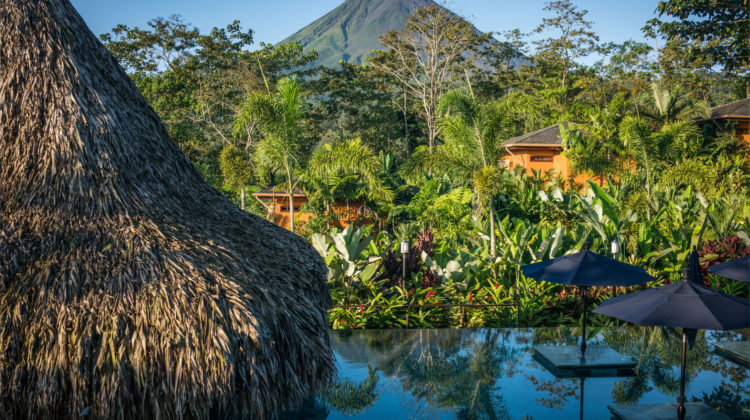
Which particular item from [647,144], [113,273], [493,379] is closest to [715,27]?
[647,144]

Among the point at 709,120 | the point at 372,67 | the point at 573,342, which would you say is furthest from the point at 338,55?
the point at 573,342

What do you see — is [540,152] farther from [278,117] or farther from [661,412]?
[661,412]

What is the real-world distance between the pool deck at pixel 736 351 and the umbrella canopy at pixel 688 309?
3715mm

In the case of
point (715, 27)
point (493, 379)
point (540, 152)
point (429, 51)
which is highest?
point (429, 51)

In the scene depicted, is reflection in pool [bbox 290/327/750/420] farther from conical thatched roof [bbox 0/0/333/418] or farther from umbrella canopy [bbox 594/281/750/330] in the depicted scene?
umbrella canopy [bbox 594/281/750/330]

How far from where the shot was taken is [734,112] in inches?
818

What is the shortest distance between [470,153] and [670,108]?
13219 millimetres

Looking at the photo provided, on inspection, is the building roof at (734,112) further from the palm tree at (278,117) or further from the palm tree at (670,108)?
the palm tree at (278,117)

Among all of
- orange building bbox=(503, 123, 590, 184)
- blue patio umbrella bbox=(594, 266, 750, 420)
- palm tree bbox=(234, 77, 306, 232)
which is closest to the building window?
orange building bbox=(503, 123, 590, 184)

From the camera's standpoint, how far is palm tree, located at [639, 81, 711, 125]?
20.9 metres

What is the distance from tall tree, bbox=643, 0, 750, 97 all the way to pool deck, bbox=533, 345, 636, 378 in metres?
17.7

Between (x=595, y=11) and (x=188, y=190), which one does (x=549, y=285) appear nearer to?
(x=188, y=190)

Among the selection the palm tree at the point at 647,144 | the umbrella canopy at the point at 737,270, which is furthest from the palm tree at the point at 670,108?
the umbrella canopy at the point at 737,270

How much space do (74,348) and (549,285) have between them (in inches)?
338
